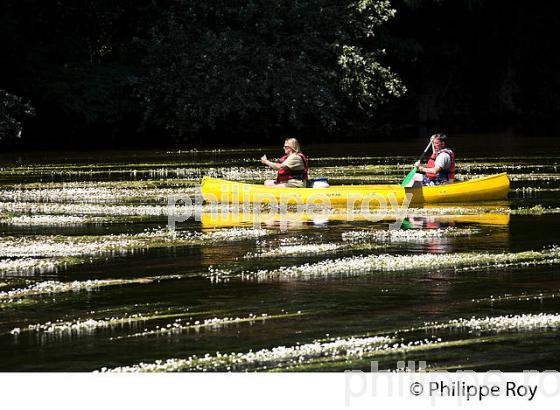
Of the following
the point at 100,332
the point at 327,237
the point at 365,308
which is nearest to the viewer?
the point at 100,332

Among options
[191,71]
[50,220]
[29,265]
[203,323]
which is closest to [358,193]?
[50,220]

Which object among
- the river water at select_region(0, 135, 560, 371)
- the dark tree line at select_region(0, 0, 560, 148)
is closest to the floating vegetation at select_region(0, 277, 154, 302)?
the river water at select_region(0, 135, 560, 371)

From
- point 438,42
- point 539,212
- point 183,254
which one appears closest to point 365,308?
point 183,254

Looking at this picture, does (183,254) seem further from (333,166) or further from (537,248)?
(333,166)

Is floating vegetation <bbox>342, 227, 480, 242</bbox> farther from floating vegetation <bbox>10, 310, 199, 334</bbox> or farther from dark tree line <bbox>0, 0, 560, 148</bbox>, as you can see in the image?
dark tree line <bbox>0, 0, 560, 148</bbox>

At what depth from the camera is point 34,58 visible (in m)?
44.0

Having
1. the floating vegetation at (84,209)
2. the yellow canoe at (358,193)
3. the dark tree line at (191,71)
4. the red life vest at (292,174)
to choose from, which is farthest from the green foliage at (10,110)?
the red life vest at (292,174)

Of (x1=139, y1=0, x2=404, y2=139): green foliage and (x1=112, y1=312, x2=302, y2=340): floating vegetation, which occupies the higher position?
(x1=139, y1=0, x2=404, y2=139): green foliage

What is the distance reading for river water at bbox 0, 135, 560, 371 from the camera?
989cm

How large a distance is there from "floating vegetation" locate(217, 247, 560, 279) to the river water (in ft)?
0.10

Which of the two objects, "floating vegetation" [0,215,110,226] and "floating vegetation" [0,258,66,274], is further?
"floating vegetation" [0,215,110,226]

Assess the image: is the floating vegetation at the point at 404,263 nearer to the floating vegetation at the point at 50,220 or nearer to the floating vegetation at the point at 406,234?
the floating vegetation at the point at 406,234

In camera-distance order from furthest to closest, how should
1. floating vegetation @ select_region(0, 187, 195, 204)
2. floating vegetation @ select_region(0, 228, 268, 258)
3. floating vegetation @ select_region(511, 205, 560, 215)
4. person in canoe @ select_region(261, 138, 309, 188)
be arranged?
1. floating vegetation @ select_region(0, 187, 195, 204)
2. person in canoe @ select_region(261, 138, 309, 188)
3. floating vegetation @ select_region(511, 205, 560, 215)
4. floating vegetation @ select_region(0, 228, 268, 258)

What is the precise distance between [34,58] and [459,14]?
19395 mm
